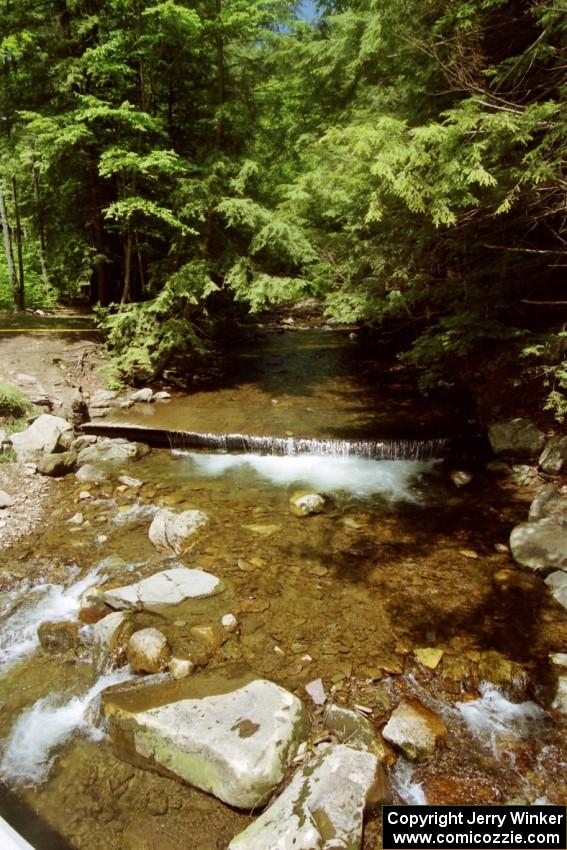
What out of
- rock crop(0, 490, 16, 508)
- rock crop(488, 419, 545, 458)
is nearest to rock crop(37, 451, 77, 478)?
rock crop(0, 490, 16, 508)

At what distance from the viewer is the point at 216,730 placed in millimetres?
3311

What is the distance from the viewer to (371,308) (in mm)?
8875

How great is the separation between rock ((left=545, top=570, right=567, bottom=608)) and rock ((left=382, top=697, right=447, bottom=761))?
7.44ft

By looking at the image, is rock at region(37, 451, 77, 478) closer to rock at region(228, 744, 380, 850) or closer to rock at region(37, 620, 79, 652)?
rock at region(37, 620, 79, 652)

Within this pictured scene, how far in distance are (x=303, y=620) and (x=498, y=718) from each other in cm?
200

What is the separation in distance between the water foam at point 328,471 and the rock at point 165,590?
9.69 feet

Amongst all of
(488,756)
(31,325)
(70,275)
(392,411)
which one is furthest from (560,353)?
(70,275)

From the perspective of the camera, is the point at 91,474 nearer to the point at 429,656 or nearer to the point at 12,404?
the point at 12,404

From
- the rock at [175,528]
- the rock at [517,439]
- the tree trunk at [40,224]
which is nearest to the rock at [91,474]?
the rock at [175,528]

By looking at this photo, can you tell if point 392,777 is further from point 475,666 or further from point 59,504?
point 59,504

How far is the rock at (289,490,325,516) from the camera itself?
22.8 ft

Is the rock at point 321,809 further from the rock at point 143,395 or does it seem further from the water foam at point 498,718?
the rock at point 143,395

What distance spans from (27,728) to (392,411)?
9.02 metres

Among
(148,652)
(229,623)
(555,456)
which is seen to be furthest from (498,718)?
(555,456)
